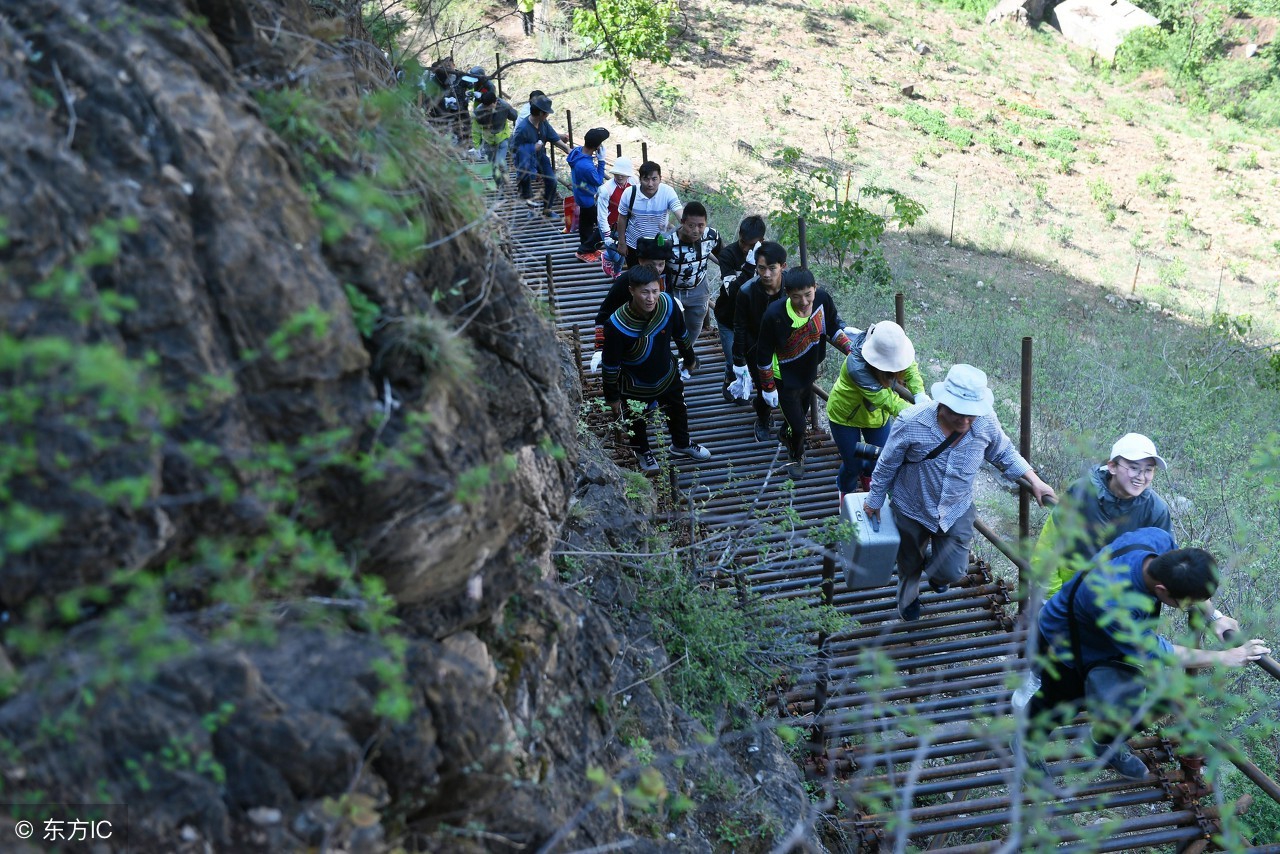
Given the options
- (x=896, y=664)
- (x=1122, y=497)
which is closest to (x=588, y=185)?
(x=896, y=664)

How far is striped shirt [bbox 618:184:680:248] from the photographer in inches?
323

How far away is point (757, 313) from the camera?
6.95m

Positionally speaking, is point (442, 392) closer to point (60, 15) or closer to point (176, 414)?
point (176, 414)

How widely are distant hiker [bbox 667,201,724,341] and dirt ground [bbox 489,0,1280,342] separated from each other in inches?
396

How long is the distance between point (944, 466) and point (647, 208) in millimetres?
4148

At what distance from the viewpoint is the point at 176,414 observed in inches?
84.2

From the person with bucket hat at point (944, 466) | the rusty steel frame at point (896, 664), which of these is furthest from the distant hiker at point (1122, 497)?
the rusty steel frame at point (896, 664)

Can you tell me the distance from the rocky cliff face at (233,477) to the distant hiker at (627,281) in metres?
2.87

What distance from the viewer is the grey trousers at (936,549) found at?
5.22 metres

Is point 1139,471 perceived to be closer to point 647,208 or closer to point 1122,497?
point 1122,497

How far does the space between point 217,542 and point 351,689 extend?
1.64ft

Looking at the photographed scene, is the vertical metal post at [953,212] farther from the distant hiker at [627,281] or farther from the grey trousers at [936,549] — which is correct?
the grey trousers at [936,549]

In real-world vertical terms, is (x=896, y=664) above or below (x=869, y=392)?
below

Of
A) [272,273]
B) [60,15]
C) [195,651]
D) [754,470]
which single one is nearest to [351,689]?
[195,651]
